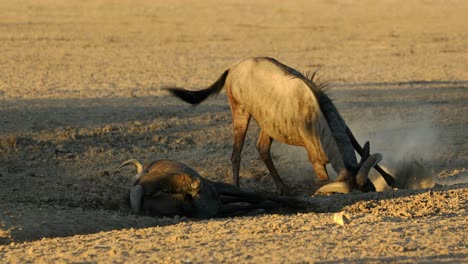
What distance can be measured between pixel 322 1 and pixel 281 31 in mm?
6180

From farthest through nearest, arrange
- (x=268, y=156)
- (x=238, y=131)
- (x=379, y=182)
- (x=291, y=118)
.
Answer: (x=238, y=131)
(x=268, y=156)
(x=379, y=182)
(x=291, y=118)

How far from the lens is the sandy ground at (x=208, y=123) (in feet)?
22.8

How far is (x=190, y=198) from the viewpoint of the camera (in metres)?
8.95

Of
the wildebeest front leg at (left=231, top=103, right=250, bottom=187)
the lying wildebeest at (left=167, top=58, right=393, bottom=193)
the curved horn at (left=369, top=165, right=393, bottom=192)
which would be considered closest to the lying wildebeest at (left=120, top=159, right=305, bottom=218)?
the lying wildebeest at (left=167, top=58, right=393, bottom=193)

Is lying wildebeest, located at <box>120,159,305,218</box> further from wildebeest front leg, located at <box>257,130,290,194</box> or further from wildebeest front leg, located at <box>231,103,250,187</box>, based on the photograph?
wildebeest front leg, located at <box>231,103,250,187</box>

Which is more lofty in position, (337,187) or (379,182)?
(337,187)

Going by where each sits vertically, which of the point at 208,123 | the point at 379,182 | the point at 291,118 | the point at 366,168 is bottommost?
the point at 379,182

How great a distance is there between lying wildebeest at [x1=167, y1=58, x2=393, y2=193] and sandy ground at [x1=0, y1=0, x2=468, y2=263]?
416 millimetres

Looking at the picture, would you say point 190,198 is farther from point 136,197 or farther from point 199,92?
point 199,92

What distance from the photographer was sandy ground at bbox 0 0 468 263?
6.94 m

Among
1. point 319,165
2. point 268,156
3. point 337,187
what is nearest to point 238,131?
point 268,156

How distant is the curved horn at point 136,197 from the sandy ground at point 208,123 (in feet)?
0.71

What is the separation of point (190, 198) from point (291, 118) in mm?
1795

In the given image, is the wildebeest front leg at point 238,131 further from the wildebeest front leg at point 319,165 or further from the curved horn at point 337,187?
the curved horn at point 337,187
